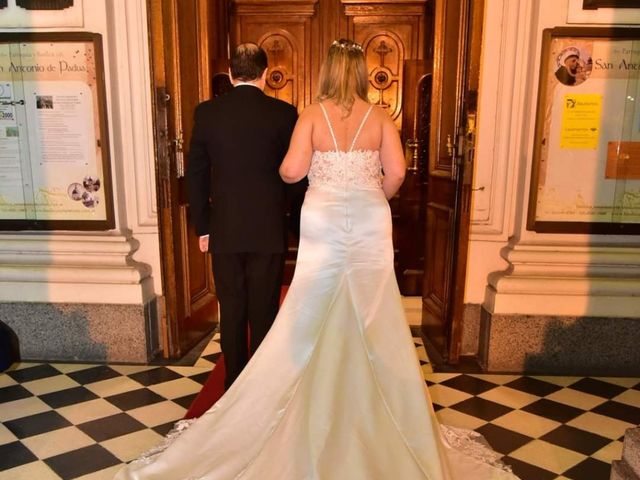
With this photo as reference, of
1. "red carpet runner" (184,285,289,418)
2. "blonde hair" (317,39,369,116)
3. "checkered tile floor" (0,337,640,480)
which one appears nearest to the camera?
"blonde hair" (317,39,369,116)

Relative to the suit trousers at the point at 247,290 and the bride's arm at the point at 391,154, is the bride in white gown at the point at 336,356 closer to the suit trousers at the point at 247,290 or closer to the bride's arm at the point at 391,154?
the bride's arm at the point at 391,154

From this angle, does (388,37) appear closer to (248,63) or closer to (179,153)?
(179,153)

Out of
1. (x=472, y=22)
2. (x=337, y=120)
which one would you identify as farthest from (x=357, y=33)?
(x=337, y=120)

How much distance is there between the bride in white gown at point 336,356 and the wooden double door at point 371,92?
1323mm

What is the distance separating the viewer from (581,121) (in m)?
3.76

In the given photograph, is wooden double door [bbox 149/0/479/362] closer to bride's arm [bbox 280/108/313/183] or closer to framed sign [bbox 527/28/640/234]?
framed sign [bbox 527/28/640/234]

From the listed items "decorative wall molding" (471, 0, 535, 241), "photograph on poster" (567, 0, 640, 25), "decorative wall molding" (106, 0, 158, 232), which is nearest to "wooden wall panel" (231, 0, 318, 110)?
"decorative wall molding" (106, 0, 158, 232)

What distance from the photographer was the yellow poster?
3730mm

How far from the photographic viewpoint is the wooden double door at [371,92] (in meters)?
3.74

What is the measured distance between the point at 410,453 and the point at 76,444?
1.67 meters

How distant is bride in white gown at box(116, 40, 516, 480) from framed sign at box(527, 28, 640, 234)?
1.62 m

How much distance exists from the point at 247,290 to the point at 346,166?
0.94m

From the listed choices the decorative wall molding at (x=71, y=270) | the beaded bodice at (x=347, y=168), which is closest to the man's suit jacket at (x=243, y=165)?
the beaded bodice at (x=347, y=168)

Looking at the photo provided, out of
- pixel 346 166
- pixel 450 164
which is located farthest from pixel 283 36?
pixel 346 166
